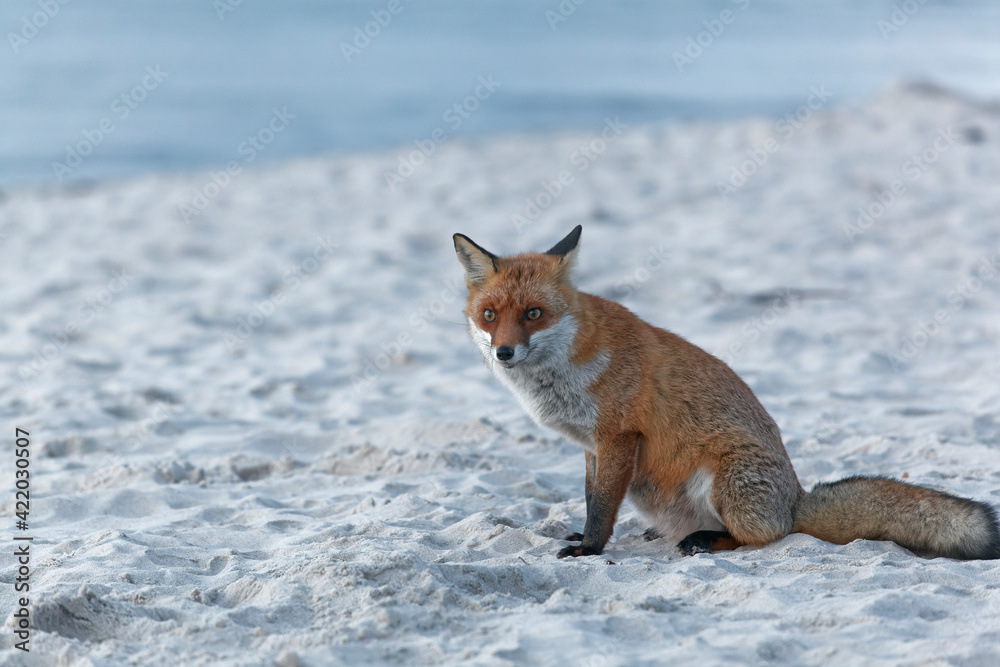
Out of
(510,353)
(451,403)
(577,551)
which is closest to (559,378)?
(510,353)

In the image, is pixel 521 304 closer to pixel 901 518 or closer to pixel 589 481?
pixel 589 481

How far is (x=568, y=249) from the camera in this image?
15.2 ft

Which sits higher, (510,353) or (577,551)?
(510,353)

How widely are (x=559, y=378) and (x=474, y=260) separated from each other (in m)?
0.76

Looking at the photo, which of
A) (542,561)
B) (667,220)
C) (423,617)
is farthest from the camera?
(667,220)

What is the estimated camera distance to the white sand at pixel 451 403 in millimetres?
3256

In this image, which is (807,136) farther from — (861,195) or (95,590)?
(95,590)

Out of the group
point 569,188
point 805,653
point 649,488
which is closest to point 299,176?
point 569,188

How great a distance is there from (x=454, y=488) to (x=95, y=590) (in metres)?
2.26

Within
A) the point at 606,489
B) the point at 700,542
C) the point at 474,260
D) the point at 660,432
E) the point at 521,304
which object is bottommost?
the point at 700,542

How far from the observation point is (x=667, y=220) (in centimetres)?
1309

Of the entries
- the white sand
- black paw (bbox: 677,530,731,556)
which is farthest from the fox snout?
black paw (bbox: 677,530,731,556)

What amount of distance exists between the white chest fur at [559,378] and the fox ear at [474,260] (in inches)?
13.2

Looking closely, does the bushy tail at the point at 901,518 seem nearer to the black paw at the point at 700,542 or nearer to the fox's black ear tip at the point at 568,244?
the black paw at the point at 700,542
